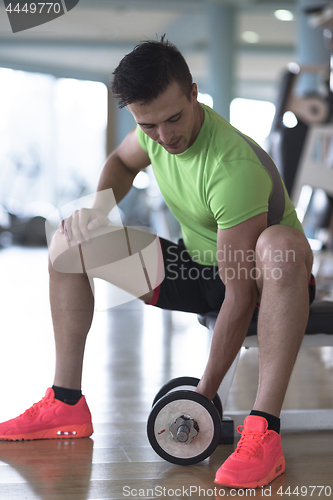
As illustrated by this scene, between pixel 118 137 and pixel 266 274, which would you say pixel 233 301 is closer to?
pixel 266 274

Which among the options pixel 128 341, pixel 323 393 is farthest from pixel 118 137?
pixel 323 393

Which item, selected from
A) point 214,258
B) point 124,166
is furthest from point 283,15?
point 214,258

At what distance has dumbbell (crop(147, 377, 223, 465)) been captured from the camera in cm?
94

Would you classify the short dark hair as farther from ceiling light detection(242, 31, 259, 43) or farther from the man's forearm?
ceiling light detection(242, 31, 259, 43)

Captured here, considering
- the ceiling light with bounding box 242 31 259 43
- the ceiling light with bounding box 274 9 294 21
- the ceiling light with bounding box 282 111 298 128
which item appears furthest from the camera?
the ceiling light with bounding box 242 31 259 43

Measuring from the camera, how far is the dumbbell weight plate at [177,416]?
937 millimetres

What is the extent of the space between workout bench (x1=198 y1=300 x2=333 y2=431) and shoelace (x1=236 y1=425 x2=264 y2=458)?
0.20 metres

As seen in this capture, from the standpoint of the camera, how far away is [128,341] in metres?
2.12

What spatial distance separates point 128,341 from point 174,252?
103 cm

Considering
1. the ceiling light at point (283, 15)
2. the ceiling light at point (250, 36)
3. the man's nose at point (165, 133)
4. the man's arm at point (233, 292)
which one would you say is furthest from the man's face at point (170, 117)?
the ceiling light at point (250, 36)

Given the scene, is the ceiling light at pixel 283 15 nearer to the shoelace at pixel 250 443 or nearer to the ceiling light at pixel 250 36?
the ceiling light at pixel 250 36

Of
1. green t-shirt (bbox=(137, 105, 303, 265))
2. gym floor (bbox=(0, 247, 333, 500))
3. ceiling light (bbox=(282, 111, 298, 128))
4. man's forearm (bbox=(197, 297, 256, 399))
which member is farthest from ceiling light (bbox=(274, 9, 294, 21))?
man's forearm (bbox=(197, 297, 256, 399))

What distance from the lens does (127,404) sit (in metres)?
1.36

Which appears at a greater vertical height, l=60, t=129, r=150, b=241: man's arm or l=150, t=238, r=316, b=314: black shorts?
l=60, t=129, r=150, b=241: man's arm
